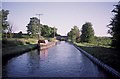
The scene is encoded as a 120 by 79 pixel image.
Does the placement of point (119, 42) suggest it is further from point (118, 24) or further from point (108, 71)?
point (108, 71)

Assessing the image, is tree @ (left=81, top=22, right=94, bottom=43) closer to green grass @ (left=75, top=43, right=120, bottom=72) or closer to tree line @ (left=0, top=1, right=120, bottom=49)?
tree line @ (left=0, top=1, right=120, bottom=49)

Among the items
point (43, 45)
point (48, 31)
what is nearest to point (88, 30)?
point (43, 45)

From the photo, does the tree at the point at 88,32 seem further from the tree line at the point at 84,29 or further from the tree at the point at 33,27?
the tree at the point at 33,27

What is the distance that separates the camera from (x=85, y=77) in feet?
60.7

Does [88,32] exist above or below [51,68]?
above

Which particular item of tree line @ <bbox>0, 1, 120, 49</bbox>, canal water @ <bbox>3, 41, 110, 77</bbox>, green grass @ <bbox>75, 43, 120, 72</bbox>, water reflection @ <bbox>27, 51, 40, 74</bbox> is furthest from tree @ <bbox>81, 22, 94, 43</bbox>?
canal water @ <bbox>3, 41, 110, 77</bbox>

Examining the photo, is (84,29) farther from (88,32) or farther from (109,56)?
(109,56)

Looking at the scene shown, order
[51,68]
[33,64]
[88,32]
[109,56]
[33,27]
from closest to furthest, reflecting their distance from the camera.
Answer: [51,68]
[33,64]
[109,56]
[88,32]
[33,27]

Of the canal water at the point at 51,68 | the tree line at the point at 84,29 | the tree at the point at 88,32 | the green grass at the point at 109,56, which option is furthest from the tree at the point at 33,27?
the canal water at the point at 51,68

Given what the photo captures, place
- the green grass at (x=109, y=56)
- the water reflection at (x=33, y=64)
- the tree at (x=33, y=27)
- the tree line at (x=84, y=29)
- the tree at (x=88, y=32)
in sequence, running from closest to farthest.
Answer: the green grass at (x=109, y=56)
the water reflection at (x=33, y=64)
the tree line at (x=84, y=29)
the tree at (x=88, y=32)
the tree at (x=33, y=27)

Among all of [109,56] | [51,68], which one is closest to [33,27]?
[109,56]

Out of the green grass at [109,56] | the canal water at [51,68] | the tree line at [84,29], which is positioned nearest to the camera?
the canal water at [51,68]

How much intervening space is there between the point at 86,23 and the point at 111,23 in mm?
35722

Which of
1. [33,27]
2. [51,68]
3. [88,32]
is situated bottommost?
[51,68]
